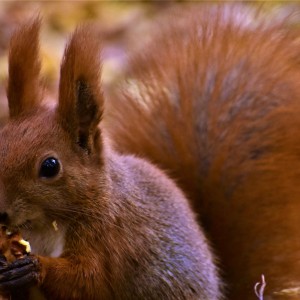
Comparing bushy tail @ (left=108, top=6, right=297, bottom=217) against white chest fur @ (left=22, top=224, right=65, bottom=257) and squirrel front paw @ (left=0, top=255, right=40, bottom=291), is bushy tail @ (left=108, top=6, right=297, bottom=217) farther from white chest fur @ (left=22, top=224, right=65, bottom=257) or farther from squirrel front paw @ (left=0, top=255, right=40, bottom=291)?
squirrel front paw @ (left=0, top=255, right=40, bottom=291)

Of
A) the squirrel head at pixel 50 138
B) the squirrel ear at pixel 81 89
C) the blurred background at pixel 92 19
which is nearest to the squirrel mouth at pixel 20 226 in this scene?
the squirrel head at pixel 50 138

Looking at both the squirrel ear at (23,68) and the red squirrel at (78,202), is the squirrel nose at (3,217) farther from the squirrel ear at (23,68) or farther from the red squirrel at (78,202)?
the squirrel ear at (23,68)

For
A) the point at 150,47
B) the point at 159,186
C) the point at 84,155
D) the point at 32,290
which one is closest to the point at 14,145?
the point at 84,155

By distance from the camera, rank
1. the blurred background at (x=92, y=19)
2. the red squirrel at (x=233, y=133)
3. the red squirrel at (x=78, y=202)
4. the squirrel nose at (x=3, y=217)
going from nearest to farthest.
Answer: the squirrel nose at (x=3, y=217) → the red squirrel at (x=78, y=202) → the red squirrel at (x=233, y=133) → the blurred background at (x=92, y=19)

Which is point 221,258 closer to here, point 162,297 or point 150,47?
point 162,297

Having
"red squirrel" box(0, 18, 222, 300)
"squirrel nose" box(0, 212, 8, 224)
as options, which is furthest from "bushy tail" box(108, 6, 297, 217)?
"squirrel nose" box(0, 212, 8, 224)

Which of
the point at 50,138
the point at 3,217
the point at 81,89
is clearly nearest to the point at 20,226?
the point at 3,217
